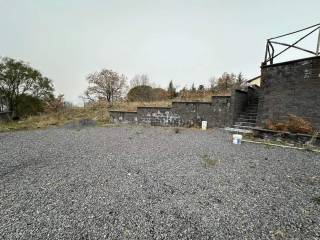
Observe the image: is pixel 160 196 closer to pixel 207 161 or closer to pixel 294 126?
pixel 207 161

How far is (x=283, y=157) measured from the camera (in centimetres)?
391

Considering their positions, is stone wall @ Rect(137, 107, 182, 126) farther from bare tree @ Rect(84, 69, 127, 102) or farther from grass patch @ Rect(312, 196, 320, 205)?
bare tree @ Rect(84, 69, 127, 102)

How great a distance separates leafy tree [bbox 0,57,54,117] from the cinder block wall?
26.3m

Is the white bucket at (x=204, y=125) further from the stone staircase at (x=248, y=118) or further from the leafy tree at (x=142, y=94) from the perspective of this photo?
the leafy tree at (x=142, y=94)

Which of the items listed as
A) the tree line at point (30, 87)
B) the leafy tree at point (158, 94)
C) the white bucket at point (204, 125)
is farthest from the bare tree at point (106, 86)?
the white bucket at point (204, 125)

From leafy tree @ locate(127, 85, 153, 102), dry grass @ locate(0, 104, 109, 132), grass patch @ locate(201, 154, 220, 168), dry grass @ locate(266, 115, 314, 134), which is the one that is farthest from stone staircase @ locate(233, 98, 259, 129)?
leafy tree @ locate(127, 85, 153, 102)

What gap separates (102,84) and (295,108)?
2046cm

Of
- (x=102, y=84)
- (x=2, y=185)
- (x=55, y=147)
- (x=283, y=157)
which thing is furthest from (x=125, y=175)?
(x=102, y=84)

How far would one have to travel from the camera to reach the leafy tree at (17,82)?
2070 centimetres

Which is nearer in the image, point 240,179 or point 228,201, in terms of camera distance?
point 228,201

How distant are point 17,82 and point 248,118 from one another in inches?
1094

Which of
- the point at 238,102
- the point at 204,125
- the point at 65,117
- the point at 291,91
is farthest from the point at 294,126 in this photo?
the point at 65,117

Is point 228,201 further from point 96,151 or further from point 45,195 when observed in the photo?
point 96,151

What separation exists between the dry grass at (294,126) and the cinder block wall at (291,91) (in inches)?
13.9
